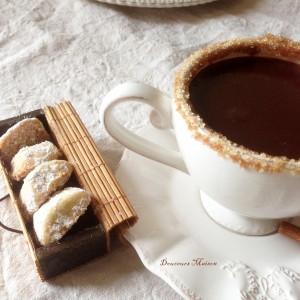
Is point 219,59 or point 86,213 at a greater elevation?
point 219,59

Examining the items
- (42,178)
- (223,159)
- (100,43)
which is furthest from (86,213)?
(100,43)

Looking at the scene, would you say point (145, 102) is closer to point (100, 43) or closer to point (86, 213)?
point (86, 213)

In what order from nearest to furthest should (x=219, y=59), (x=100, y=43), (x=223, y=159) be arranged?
1. (x=223, y=159)
2. (x=219, y=59)
3. (x=100, y=43)

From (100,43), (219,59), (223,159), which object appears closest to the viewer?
(223,159)

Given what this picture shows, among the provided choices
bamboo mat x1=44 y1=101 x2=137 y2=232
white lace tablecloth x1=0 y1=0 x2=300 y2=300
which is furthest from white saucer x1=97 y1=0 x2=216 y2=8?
bamboo mat x1=44 y1=101 x2=137 y2=232

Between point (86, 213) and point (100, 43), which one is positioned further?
point (100, 43)

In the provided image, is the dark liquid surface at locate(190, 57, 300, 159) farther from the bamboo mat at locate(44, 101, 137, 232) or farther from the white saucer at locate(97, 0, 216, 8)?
the white saucer at locate(97, 0, 216, 8)
